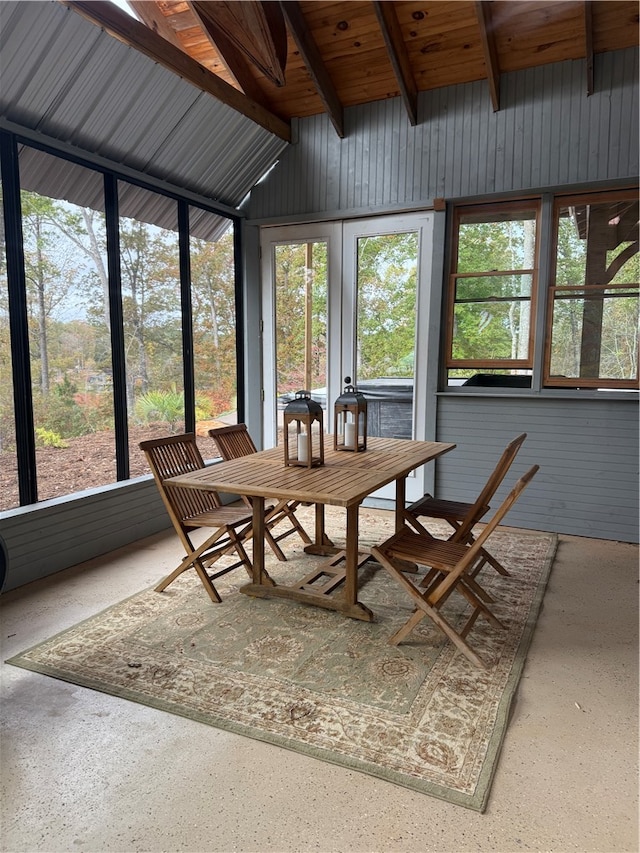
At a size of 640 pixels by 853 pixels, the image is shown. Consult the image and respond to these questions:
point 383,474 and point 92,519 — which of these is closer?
point 383,474

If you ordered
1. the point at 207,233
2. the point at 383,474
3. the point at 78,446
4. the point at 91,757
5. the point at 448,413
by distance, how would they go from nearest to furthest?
the point at 91,757 → the point at 383,474 → the point at 78,446 → the point at 448,413 → the point at 207,233

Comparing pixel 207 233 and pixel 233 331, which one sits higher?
pixel 207 233

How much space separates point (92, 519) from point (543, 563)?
320 centimetres

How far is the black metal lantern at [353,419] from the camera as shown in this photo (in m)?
3.44

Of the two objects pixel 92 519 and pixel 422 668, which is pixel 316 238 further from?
pixel 422 668

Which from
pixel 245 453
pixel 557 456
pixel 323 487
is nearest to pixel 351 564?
pixel 323 487

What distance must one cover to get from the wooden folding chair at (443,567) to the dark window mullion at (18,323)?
2358mm

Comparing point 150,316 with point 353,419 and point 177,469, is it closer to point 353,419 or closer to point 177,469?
point 177,469

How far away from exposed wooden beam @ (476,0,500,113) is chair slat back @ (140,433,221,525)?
354 cm

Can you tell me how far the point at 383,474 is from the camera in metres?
2.94

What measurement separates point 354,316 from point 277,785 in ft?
13.6

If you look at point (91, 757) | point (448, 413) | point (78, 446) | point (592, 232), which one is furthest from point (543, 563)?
point (78, 446)

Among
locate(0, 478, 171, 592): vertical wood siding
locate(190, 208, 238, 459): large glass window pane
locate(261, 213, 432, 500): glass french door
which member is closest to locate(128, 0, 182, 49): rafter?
locate(190, 208, 238, 459): large glass window pane

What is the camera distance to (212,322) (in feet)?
17.6
